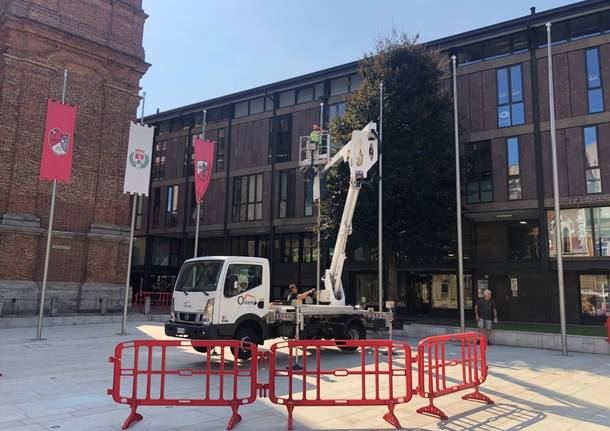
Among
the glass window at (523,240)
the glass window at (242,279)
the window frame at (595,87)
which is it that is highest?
the window frame at (595,87)

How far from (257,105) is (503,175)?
18.0 metres

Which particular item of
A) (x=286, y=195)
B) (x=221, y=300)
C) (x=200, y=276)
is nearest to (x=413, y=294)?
(x=286, y=195)

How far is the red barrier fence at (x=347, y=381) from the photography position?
23.1 ft

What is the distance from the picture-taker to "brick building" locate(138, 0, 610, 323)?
2316 cm

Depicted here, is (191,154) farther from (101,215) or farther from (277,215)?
(101,215)

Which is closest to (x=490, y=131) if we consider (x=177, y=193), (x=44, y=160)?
(x=44, y=160)

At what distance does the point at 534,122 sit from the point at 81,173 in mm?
22125

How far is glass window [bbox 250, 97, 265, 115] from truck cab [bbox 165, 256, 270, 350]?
23742mm

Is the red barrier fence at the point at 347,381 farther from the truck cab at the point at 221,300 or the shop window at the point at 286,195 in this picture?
the shop window at the point at 286,195

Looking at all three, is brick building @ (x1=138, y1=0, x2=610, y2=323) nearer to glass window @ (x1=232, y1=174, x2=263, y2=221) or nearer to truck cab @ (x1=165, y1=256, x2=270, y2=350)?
glass window @ (x1=232, y1=174, x2=263, y2=221)

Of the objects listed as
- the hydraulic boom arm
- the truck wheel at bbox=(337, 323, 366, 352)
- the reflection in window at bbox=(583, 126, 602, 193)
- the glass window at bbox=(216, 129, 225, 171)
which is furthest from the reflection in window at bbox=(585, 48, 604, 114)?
the glass window at bbox=(216, 129, 225, 171)

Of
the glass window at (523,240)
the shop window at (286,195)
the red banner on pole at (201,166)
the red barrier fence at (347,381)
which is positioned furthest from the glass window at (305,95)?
the red barrier fence at (347,381)

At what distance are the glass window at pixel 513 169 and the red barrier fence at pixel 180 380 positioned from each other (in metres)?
17.3

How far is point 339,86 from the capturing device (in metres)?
31.4
